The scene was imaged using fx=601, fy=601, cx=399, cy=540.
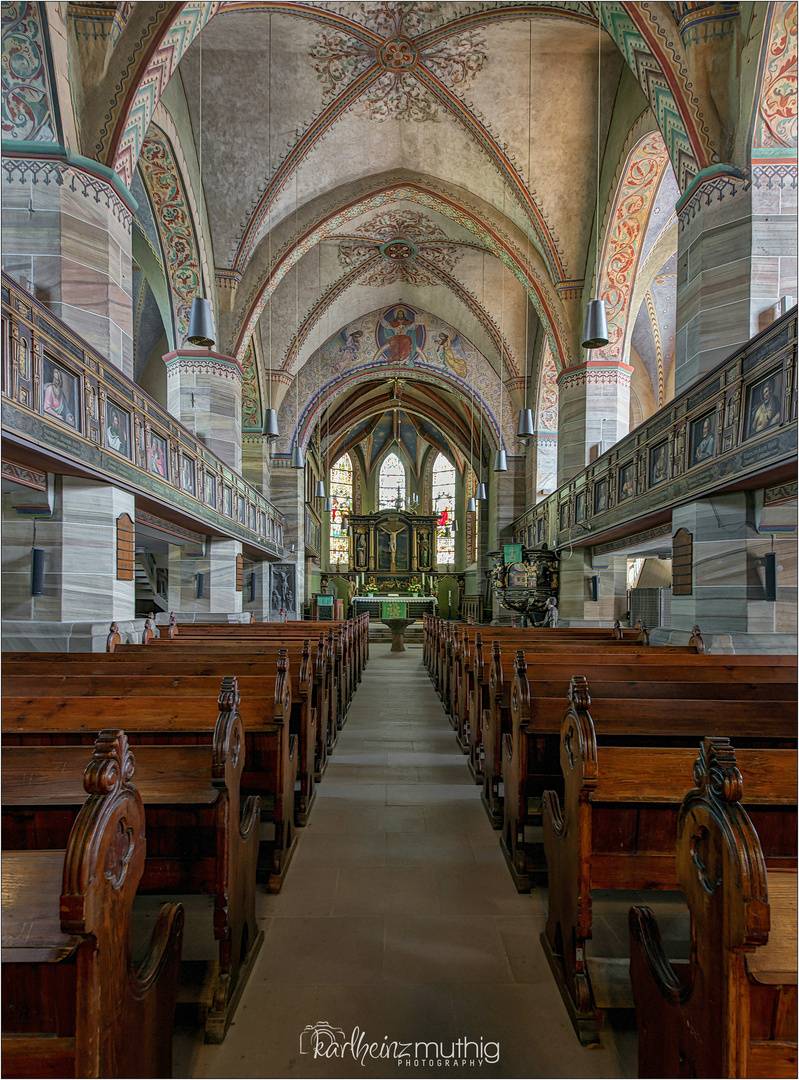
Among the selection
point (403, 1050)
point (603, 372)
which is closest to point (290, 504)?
point (603, 372)

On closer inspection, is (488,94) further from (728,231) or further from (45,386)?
(45,386)

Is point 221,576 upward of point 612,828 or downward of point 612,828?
upward

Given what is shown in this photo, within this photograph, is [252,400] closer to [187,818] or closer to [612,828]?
[187,818]

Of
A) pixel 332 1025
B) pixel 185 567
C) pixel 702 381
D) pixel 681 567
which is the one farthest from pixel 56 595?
pixel 702 381

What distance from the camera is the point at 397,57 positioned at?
33.7ft

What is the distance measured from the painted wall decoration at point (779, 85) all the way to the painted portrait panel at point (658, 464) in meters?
3.40

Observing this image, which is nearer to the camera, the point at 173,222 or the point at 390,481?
the point at 173,222

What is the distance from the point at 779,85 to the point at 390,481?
28.5m

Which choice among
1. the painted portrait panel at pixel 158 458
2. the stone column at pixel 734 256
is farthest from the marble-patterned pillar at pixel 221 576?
the stone column at pixel 734 256

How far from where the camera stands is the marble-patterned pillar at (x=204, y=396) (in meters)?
12.3

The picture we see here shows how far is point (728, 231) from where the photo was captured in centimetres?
682

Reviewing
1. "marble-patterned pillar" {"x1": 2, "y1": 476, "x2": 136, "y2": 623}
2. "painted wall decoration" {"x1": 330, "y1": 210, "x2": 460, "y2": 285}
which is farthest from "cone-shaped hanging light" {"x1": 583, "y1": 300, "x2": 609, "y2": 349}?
"painted wall decoration" {"x1": 330, "y1": 210, "x2": 460, "y2": 285}

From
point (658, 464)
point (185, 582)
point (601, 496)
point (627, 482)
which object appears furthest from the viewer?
point (185, 582)

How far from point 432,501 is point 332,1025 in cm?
3125
